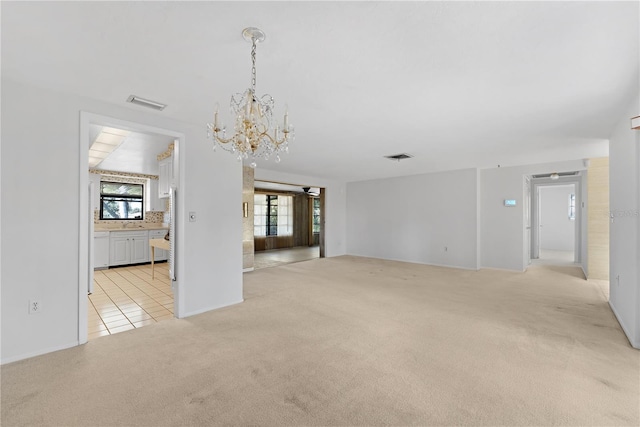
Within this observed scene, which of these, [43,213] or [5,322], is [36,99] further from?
[5,322]

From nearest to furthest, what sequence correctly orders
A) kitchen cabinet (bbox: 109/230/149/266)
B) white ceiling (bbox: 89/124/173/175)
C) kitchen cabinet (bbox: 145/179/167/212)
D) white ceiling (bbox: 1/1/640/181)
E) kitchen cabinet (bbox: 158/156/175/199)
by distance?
white ceiling (bbox: 1/1/640/181) → white ceiling (bbox: 89/124/173/175) → kitchen cabinet (bbox: 158/156/175/199) → kitchen cabinet (bbox: 109/230/149/266) → kitchen cabinet (bbox: 145/179/167/212)

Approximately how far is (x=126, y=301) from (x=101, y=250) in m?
3.00

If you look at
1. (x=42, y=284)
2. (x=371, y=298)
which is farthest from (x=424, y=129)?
(x=42, y=284)

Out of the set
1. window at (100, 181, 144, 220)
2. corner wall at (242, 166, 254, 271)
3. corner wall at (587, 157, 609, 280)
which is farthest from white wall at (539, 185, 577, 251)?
window at (100, 181, 144, 220)

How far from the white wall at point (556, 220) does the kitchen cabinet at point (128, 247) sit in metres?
12.3

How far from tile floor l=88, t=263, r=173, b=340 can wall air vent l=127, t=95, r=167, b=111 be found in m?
2.38

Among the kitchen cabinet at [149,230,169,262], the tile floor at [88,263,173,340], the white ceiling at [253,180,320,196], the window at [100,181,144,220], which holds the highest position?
the white ceiling at [253,180,320,196]

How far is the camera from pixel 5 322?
7.71 ft

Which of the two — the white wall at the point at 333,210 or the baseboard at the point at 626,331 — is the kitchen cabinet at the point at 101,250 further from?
A: the baseboard at the point at 626,331

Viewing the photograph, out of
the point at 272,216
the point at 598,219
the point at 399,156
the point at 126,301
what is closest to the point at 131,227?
the point at 126,301

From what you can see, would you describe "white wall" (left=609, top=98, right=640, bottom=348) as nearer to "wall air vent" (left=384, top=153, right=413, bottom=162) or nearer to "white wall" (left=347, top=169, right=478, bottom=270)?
"wall air vent" (left=384, top=153, right=413, bottom=162)

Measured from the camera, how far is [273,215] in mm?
10672

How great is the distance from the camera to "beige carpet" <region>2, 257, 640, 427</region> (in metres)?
1.75

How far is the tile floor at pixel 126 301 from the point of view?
3254mm
